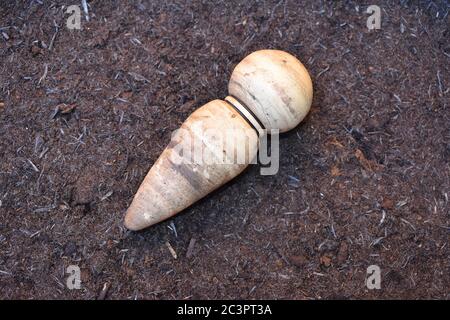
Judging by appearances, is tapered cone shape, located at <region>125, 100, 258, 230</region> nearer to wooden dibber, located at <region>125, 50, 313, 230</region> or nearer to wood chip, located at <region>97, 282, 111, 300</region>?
wooden dibber, located at <region>125, 50, 313, 230</region>

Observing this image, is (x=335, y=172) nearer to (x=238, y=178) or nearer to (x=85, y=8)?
(x=238, y=178)

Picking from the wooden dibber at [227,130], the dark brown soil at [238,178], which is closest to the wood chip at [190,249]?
the dark brown soil at [238,178]

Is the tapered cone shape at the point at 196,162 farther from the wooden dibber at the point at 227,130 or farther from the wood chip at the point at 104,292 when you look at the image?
the wood chip at the point at 104,292

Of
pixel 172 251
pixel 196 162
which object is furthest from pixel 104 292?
pixel 196 162

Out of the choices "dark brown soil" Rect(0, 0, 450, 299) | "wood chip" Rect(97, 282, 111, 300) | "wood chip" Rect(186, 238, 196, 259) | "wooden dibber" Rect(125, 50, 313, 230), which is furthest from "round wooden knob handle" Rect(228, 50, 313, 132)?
"wood chip" Rect(97, 282, 111, 300)
